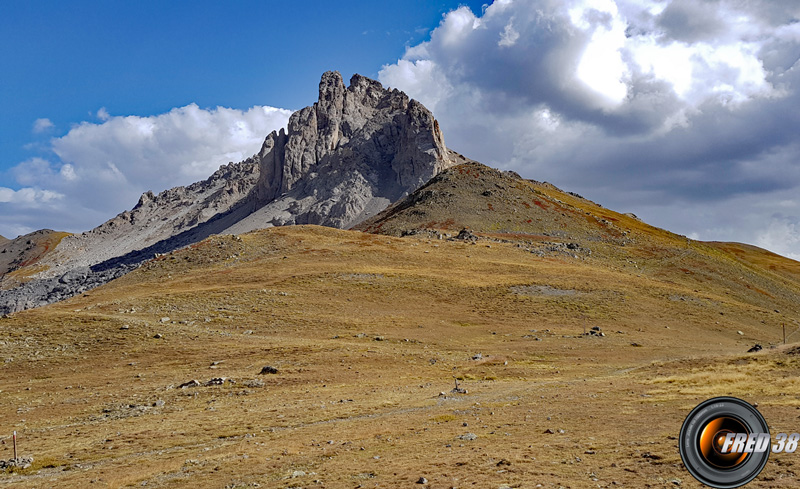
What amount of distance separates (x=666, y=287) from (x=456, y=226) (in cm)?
5183

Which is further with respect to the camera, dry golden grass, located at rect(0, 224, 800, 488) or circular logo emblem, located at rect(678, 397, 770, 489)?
dry golden grass, located at rect(0, 224, 800, 488)

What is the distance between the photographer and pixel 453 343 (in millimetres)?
47469

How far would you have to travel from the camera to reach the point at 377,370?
36562 mm

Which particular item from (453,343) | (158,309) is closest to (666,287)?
(453,343)

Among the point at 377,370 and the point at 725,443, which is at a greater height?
the point at 725,443

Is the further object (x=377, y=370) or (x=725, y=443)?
(x=377, y=370)

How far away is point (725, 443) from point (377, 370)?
2686 cm

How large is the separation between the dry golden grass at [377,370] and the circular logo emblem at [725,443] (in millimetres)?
912

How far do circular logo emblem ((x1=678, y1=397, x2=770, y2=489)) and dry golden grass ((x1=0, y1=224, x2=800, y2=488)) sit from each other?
91 centimetres

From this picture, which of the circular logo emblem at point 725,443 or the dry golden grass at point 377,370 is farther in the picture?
the dry golden grass at point 377,370

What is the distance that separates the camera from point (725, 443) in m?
11.6

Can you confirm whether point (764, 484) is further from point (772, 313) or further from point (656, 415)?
point (772, 313)

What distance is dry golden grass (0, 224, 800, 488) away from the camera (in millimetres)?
15805

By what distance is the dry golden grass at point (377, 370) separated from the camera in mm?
15805
